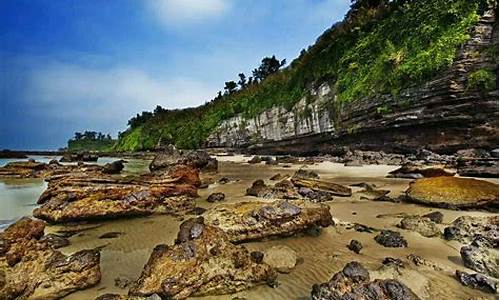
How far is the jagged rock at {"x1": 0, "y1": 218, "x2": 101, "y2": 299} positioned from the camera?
4426 millimetres

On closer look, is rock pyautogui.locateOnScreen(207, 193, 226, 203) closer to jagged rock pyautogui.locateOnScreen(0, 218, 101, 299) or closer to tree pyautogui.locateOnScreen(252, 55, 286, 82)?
jagged rock pyautogui.locateOnScreen(0, 218, 101, 299)

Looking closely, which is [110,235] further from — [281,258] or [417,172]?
[417,172]

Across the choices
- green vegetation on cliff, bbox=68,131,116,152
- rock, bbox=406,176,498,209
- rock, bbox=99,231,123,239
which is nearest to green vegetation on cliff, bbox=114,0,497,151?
rock, bbox=406,176,498,209

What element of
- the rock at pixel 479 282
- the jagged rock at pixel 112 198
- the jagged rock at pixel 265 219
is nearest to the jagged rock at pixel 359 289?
the rock at pixel 479 282

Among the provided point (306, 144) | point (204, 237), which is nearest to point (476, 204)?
point (204, 237)

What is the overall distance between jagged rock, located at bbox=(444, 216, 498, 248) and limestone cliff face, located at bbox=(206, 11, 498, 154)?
13056mm

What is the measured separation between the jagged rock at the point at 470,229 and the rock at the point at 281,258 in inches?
115

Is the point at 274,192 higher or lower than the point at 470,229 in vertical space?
higher

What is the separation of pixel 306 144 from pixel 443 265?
1074 inches

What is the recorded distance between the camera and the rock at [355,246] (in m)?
5.70

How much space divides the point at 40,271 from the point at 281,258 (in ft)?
11.8

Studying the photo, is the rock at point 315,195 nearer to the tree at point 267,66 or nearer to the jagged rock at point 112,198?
the jagged rock at point 112,198

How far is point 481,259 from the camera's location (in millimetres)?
4727

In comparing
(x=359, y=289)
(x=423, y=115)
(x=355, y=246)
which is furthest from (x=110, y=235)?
(x=423, y=115)
